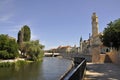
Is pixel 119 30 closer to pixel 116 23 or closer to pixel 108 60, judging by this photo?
A: pixel 116 23

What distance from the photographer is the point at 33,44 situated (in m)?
80.2

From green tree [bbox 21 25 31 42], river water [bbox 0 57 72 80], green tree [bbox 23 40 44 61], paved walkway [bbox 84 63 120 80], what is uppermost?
green tree [bbox 21 25 31 42]

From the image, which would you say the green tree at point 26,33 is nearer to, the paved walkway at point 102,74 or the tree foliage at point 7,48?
the tree foliage at point 7,48

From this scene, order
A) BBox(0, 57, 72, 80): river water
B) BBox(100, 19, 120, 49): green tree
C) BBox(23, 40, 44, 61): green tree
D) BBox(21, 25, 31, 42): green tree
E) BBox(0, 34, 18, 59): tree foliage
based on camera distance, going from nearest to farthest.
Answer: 1. BBox(0, 57, 72, 80): river water
2. BBox(100, 19, 120, 49): green tree
3. BBox(0, 34, 18, 59): tree foliage
4. BBox(23, 40, 44, 61): green tree
5. BBox(21, 25, 31, 42): green tree

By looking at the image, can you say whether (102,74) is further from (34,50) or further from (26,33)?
(26,33)

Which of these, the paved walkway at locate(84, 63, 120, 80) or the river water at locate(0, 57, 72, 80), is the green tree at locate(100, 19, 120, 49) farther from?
the paved walkway at locate(84, 63, 120, 80)

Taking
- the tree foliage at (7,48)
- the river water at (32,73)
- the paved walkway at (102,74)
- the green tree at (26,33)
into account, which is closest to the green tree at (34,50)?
the tree foliage at (7,48)

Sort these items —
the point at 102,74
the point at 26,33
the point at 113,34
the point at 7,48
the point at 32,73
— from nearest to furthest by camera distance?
1. the point at 102,74
2. the point at 32,73
3. the point at 113,34
4. the point at 7,48
5. the point at 26,33

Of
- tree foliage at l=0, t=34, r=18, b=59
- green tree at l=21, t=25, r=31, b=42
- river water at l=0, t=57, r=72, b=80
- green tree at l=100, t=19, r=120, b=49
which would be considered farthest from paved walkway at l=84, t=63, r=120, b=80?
green tree at l=21, t=25, r=31, b=42

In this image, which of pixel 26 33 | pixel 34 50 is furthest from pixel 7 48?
pixel 26 33

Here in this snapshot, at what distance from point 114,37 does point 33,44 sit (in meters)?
44.2

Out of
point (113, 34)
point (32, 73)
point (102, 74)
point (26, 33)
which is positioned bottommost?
point (32, 73)

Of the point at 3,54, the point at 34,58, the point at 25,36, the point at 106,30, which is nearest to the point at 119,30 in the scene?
the point at 106,30

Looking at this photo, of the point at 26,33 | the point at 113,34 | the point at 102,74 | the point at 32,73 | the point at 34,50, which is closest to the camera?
the point at 102,74
